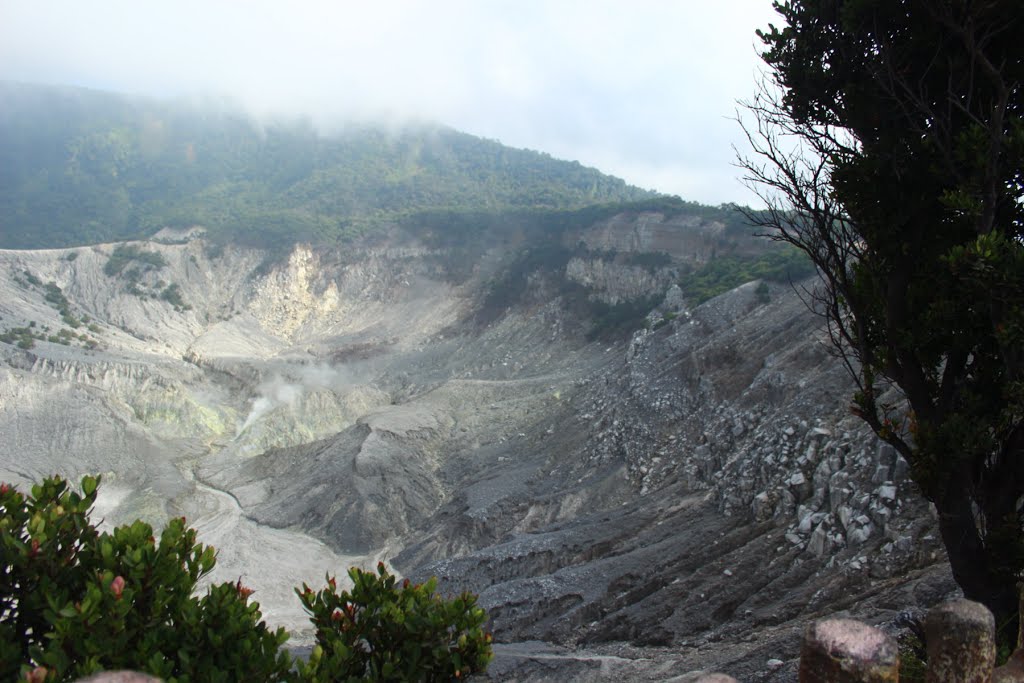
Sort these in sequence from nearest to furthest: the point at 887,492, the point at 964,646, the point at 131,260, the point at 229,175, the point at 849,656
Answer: the point at 849,656 < the point at 964,646 < the point at 887,492 < the point at 131,260 < the point at 229,175

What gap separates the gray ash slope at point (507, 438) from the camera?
15016 millimetres

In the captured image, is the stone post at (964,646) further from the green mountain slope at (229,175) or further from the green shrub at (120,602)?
the green mountain slope at (229,175)

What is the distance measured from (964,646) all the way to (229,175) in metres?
146

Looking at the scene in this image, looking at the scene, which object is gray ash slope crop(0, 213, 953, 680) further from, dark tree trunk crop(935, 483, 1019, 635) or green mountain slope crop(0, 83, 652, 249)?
green mountain slope crop(0, 83, 652, 249)

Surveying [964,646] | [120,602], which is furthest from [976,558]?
[120,602]

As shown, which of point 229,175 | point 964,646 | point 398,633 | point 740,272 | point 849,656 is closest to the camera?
point 849,656

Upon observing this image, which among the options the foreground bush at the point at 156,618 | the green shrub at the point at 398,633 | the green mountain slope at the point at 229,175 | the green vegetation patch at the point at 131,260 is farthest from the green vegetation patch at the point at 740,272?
the green vegetation patch at the point at 131,260

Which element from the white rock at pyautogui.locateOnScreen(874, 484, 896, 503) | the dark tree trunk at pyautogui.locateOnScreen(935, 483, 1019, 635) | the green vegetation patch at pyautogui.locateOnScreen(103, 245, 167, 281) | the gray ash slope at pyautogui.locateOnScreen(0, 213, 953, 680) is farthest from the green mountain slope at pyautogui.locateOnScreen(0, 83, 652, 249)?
the dark tree trunk at pyautogui.locateOnScreen(935, 483, 1019, 635)

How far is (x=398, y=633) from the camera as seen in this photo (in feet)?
20.0

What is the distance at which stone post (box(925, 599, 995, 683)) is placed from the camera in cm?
407

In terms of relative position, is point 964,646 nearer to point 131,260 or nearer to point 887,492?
point 887,492

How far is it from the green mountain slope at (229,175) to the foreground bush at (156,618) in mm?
78920

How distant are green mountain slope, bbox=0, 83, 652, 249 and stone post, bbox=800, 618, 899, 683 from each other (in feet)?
269

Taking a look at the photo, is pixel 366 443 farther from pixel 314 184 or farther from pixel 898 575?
pixel 314 184
